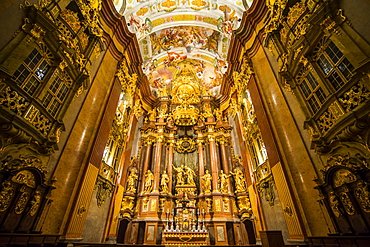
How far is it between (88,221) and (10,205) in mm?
3846

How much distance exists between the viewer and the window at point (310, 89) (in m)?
6.77

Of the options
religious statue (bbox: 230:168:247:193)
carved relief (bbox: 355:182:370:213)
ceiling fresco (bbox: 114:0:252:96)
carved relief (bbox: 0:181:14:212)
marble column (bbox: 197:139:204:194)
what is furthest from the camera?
marble column (bbox: 197:139:204:194)

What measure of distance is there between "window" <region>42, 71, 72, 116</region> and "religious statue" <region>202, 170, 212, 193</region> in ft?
35.9

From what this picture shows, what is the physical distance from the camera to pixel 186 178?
15.5 metres

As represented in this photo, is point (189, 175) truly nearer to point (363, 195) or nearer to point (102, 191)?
point (102, 191)

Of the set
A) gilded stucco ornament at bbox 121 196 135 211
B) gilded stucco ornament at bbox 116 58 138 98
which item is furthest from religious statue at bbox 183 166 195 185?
gilded stucco ornament at bbox 116 58 138 98

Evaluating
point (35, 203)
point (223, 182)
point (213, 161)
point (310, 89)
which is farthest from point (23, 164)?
point (213, 161)

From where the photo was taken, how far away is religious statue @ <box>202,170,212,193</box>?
14239 millimetres

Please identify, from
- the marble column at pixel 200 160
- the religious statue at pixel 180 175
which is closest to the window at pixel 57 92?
the religious statue at pixel 180 175

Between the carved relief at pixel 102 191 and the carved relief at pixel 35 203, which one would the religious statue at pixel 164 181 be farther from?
the carved relief at pixel 35 203

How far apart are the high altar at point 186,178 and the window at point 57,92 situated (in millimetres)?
8280

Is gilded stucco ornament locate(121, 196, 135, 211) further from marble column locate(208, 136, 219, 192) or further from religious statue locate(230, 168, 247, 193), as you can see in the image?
religious statue locate(230, 168, 247, 193)

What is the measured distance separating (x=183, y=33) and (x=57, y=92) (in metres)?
14.0

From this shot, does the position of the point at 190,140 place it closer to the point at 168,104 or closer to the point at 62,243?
the point at 168,104
